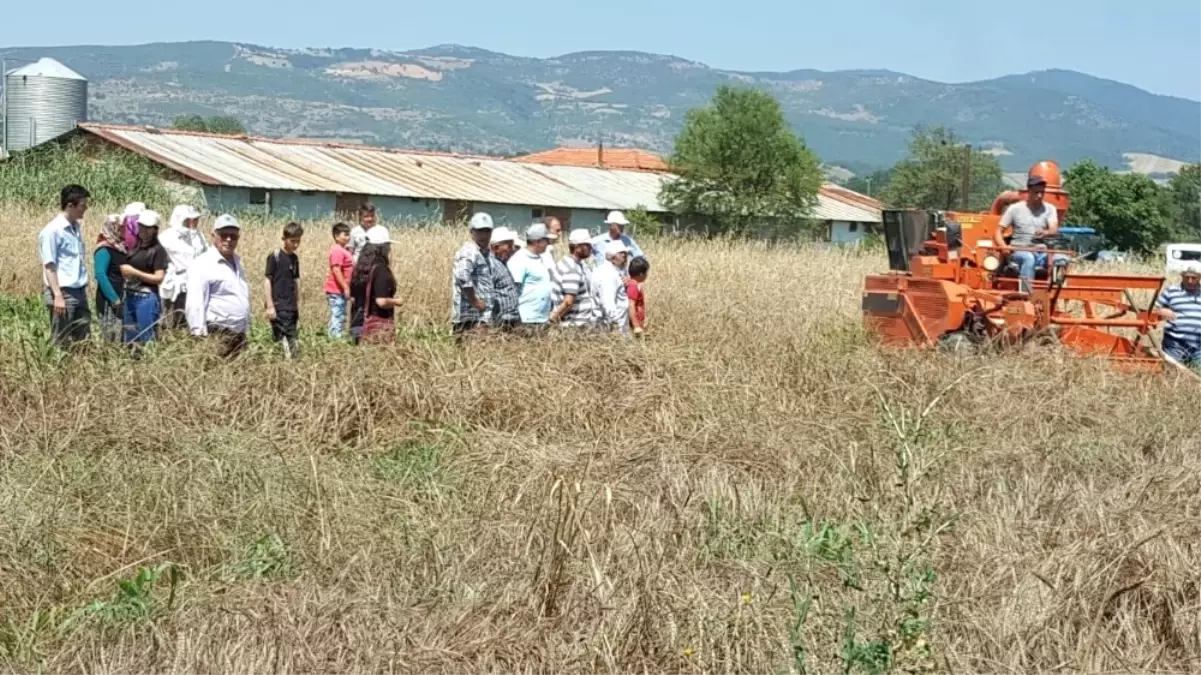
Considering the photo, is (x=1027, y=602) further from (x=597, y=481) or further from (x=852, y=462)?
(x=597, y=481)

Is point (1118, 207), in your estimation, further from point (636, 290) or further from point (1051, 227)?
point (636, 290)

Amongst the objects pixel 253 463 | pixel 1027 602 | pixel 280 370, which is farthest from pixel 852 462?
pixel 280 370

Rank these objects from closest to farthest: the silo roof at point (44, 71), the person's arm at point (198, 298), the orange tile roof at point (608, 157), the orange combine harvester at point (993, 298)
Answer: the person's arm at point (198, 298)
the orange combine harvester at point (993, 298)
the silo roof at point (44, 71)
the orange tile roof at point (608, 157)

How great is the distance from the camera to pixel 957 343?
1184 cm

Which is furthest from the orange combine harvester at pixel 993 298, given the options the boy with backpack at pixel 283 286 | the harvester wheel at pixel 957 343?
the boy with backpack at pixel 283 286

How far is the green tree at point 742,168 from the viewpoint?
5456 cm

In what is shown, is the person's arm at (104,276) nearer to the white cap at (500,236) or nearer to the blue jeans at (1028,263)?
the white cap at (500,236)

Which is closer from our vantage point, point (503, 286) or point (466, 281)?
point (466, 281)

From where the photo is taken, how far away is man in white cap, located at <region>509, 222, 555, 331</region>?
11055 millimetres

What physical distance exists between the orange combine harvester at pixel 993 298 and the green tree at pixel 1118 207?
58552 mm

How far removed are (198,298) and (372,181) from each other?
3373 cm

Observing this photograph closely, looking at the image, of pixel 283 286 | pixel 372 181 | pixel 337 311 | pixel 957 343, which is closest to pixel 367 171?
pixel 372 181

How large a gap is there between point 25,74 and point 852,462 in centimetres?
5634

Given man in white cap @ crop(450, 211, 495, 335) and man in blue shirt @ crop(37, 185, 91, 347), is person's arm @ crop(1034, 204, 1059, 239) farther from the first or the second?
man in blue shirt @ crop(37, 185, 91, 347)
